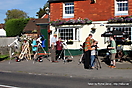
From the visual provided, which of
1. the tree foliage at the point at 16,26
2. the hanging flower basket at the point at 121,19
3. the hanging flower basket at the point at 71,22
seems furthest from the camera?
the tree foliage at the point at 16,26

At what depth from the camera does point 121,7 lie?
18250 millimetres

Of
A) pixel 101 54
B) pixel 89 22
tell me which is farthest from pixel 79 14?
pixel 101 54

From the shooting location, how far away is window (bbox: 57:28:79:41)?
19.2m

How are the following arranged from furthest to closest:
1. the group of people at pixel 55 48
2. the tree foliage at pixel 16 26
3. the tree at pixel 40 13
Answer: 1. the tree at pixel 40 13
2. the tree foliage at pixel 16 26
3. the group of people at pixel 55 48

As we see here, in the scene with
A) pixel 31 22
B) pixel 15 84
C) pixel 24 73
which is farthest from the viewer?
pixel 31 22

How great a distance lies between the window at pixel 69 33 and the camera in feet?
63.0

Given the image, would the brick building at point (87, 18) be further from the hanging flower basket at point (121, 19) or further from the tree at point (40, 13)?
the tree at point (40, 13)

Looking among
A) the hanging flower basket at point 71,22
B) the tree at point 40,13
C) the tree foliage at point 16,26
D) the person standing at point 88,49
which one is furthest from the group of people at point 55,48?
the tree at point 40,13

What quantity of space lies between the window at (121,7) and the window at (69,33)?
395 cm

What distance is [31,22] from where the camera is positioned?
44844 millimetres

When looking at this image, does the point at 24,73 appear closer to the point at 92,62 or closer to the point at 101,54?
the point at 92,62

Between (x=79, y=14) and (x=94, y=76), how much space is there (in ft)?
33.3

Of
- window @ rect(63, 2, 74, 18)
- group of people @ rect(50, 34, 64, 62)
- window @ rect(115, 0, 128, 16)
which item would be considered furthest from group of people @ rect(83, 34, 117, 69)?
window @ rect(63, 2, 74, 18)

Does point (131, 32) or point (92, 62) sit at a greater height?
point (131, 32)
